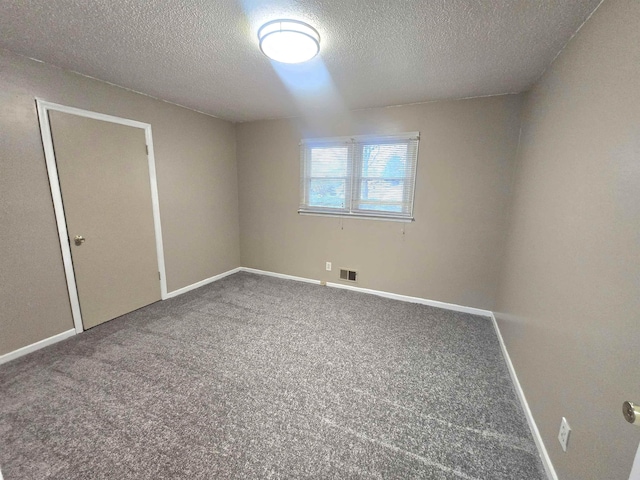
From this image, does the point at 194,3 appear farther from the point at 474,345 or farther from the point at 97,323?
the point at 474,345

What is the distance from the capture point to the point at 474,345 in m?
2.47

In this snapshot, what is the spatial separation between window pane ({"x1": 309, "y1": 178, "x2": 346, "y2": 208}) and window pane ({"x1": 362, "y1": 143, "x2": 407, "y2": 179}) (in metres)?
0.39

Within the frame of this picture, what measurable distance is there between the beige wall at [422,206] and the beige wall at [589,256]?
866 mm

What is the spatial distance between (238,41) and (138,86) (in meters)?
1.58

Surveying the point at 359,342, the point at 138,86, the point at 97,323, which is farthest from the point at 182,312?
the point at 138,86

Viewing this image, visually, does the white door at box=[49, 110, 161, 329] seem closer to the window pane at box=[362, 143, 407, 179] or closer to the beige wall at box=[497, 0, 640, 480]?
the window pane at box=[362, 143, 407, 179]

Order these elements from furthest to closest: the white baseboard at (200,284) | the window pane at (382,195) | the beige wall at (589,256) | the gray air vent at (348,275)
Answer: the gray air vent at (348,275), the white baseboard at (200,284), the window pane at (382,195), the beige wall at (589,256)

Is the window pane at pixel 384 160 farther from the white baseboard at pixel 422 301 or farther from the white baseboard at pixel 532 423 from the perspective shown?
the white baseboard at pixel 532 423

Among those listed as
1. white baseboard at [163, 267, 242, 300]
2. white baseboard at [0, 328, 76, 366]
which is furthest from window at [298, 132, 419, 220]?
white baseboard at [0, 328, 76, 366]

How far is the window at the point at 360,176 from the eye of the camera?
10.4 ft

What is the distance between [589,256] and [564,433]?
0.85m

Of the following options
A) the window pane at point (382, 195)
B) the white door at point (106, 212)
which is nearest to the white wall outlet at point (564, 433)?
the window pane at point (382, 195)

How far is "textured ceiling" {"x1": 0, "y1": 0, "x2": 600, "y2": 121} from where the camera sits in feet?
4.74

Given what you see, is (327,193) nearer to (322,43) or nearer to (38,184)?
(322,43)
